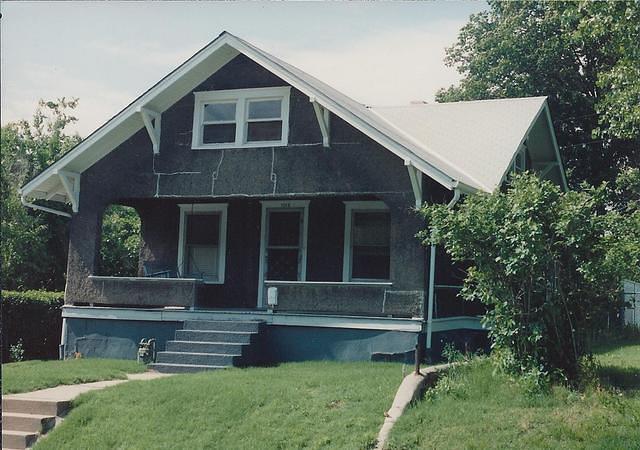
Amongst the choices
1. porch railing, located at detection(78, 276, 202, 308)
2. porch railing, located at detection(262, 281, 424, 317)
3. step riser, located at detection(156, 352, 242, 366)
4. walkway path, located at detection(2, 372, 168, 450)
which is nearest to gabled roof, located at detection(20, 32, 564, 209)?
porch railing, located at detection(262, 281, 424, 317)

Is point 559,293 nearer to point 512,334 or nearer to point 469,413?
point 512,334

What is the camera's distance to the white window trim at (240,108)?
16.2m

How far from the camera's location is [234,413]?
33.5 feet

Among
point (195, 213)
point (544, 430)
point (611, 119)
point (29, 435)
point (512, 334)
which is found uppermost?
point (611, 119)

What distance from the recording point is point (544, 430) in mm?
8797

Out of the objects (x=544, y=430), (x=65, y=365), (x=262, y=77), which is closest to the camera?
(x=544, y=430)

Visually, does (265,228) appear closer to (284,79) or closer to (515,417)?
(284,79)

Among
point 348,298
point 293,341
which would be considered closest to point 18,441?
point 293,341

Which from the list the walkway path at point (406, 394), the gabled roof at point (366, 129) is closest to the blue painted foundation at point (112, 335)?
the gabled roof at point (366, 129)

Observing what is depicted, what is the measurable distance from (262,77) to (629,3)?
7.38 meters

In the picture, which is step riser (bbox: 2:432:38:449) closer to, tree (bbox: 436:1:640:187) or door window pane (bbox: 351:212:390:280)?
door window pane (bbox: 351:212:390:280)

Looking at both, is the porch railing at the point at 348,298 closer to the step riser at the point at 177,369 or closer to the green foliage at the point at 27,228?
the step riser at the point at 177,369

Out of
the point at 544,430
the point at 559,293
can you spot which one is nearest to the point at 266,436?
the point at 544,430

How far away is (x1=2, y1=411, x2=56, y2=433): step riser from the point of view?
1086cm
